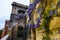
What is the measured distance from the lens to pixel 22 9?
2294 cm

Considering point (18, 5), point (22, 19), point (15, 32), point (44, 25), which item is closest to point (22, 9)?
point (18, 5)

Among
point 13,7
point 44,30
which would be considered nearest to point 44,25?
point 44,30

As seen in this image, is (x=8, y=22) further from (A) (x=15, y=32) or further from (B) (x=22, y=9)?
(B) (x=22, y=9)

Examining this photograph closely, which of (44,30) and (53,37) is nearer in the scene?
(53,37)

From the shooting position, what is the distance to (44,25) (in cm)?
483

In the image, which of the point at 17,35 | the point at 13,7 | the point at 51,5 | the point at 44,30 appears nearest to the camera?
the point at 51,5

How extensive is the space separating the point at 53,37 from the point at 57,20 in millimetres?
500

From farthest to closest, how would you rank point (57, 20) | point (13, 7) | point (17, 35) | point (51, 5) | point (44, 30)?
point (13, 7)
point (17, 35)
point (44, 30)
point (51, 5)
point (57, 20)

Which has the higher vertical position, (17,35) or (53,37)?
(53,37)

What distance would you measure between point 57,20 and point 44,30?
0.85 m

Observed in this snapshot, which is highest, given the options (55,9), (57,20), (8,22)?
(55,9)

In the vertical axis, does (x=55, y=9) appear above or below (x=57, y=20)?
above

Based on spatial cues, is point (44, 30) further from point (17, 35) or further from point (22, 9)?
point (22, 9)

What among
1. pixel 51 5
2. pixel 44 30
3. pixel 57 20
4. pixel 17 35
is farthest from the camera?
pixel 17 35
